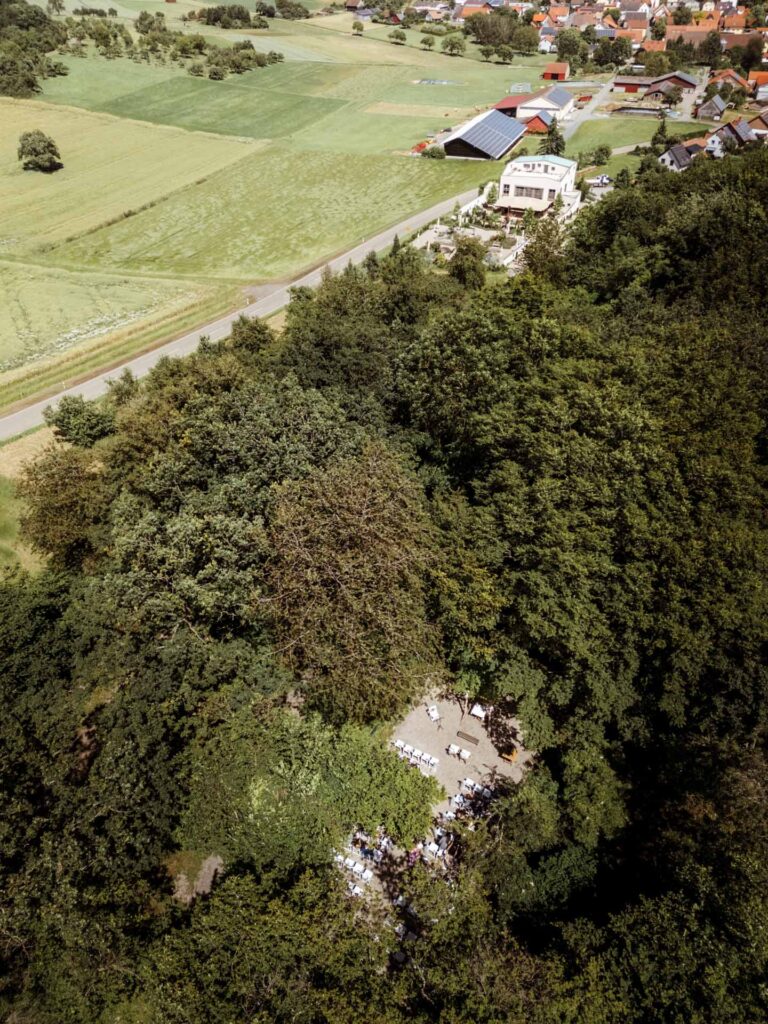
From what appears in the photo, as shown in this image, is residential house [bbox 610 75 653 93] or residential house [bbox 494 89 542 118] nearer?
residential house [bbox 494 89 542 118]

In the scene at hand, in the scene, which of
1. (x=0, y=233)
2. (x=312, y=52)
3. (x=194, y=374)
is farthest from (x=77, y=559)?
(x=312, y=52)

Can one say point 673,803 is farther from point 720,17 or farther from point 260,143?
point 720,17

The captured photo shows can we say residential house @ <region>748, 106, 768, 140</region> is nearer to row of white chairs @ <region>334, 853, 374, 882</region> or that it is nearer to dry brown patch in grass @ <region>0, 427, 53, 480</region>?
dry brown patch in grass @ <region>0, 427, 53, 480</region>

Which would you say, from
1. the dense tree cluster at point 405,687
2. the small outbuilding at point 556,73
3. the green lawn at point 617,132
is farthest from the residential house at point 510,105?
the dense tree cluster at point 405,687

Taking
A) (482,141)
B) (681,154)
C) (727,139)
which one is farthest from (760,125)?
(482,141)

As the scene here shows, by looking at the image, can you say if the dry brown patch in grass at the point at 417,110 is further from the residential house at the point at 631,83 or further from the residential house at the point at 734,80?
the residential house at the point at 734,80

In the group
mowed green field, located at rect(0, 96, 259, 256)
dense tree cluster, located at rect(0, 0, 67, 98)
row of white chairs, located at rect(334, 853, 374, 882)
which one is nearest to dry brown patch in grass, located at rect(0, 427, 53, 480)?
row of white chairs, located at rect(334, 853, 374, 882)

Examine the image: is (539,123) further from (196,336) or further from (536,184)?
(196,336)
